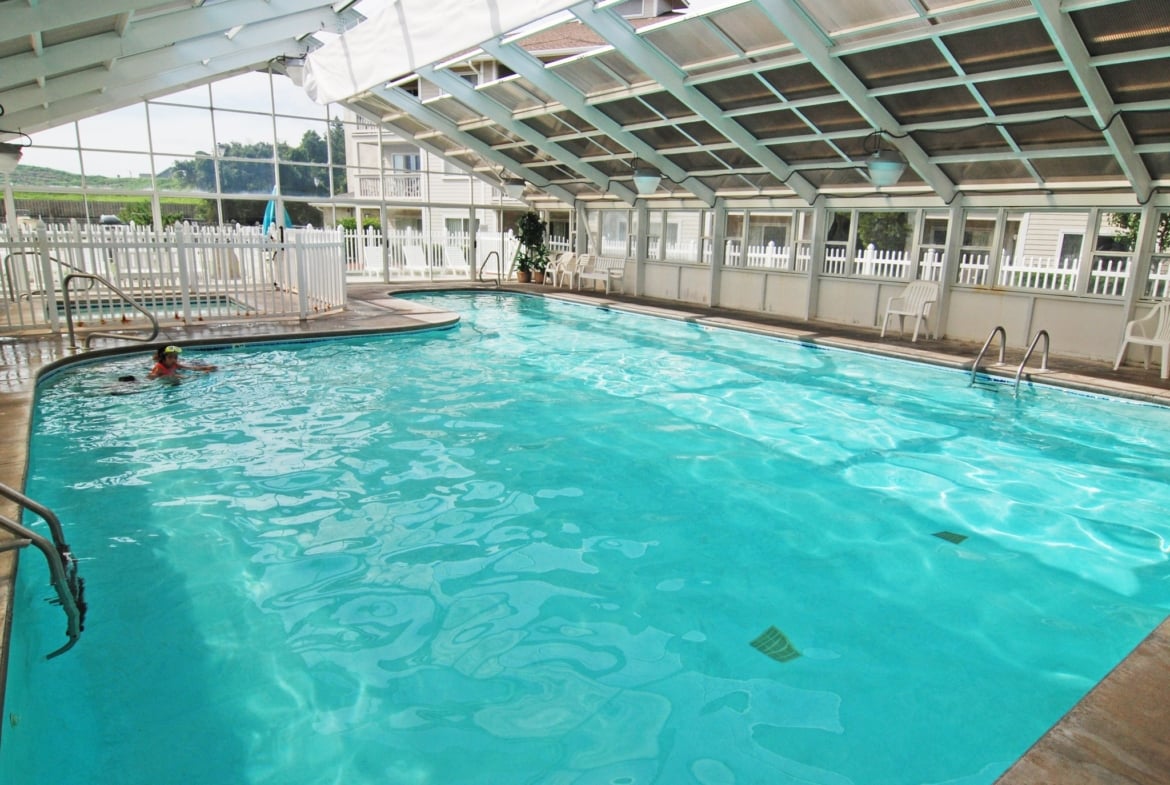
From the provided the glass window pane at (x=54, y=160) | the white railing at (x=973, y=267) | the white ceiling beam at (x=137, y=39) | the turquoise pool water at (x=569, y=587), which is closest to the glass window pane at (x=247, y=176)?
the glass window pane at (x=54, y=160)

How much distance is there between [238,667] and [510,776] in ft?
4.84

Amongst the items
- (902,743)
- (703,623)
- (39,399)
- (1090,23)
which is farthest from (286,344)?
(1090,23)

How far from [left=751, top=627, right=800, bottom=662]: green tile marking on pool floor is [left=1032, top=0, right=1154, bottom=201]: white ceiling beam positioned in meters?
6.40

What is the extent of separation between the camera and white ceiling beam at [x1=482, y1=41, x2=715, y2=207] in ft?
36.7

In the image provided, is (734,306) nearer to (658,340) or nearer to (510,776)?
(658,340)

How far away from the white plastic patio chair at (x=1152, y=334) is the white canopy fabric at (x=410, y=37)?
26.3 ft

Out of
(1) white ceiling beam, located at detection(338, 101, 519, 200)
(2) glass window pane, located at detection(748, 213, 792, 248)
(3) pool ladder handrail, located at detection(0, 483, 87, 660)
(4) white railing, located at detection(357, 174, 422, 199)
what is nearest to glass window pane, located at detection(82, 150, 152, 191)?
(1) white ceiling beam, located at detection(338, 101, 519, 200)

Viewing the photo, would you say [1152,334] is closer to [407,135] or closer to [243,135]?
[407,135]

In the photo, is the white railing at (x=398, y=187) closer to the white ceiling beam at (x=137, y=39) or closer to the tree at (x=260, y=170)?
the tree at (x=260, y=170)

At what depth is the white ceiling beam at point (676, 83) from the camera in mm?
9383

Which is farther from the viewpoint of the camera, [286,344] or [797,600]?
[286,344]

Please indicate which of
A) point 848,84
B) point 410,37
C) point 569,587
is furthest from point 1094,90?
point 410,37

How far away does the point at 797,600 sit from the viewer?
3980 millimetres

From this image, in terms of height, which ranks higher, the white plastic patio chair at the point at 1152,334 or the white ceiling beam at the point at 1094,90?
the white ceiling beam at the point at 1094,90
